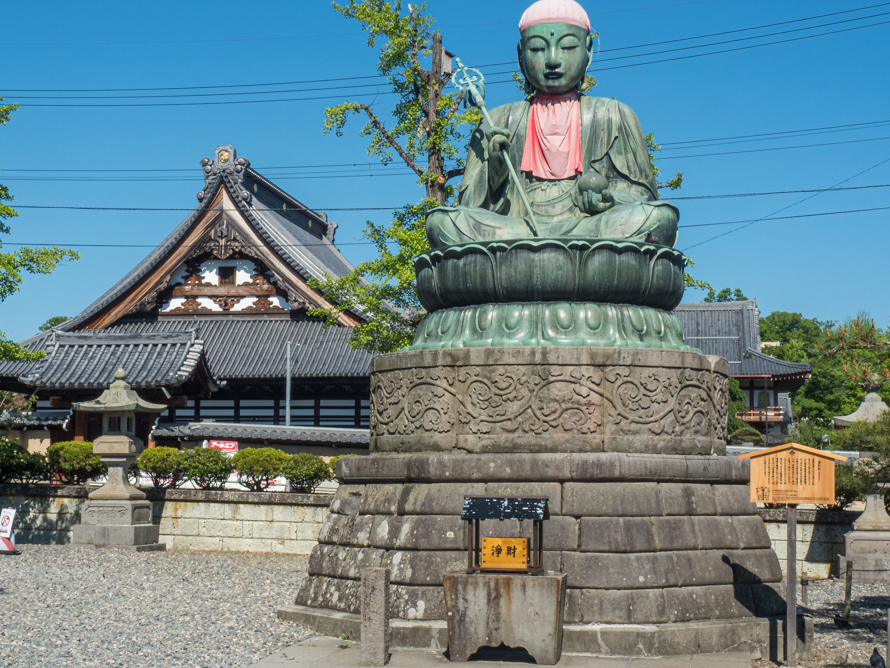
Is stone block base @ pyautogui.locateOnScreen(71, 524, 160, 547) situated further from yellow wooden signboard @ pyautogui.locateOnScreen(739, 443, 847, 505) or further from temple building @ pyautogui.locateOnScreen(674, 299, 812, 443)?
temple building @ pyautogui.locateOnScreen(674, 299, 812, 443)

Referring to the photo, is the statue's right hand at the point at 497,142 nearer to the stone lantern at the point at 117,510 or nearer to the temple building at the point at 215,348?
the stone lantern at the point at 117,510

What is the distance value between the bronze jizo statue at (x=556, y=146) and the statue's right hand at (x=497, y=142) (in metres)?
0.01

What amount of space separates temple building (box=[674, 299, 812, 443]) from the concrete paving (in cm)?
2303

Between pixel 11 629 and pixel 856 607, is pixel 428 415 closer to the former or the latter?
pixel 11 629

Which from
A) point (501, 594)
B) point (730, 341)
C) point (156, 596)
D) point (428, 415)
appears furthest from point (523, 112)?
point (730, 341)

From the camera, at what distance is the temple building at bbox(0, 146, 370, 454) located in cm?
2258

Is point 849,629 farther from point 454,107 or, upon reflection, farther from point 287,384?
point 287,384

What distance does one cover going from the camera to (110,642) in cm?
798

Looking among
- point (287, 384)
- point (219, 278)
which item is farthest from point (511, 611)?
point (219, 278)

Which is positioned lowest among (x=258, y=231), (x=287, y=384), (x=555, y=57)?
(x=287, y=384)

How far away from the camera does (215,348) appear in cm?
2681

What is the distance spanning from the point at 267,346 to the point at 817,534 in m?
16.0

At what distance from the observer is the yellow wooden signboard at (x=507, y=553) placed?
706 centimetres

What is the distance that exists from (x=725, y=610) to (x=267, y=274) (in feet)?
72.9
